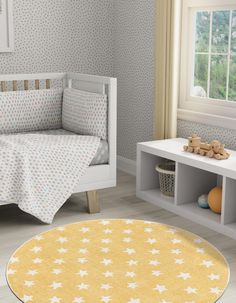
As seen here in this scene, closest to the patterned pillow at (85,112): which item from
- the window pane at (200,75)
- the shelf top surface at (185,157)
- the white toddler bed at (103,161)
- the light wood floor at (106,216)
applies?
the white toddler bed at (103,161)

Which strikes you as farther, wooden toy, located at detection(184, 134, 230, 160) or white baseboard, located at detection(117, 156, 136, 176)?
white baseboard, located at detection(117, 156, 136, 176)

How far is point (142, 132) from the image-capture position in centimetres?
400

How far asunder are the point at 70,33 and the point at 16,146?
1469mm

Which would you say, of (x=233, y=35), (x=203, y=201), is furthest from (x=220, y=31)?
(x=203, y=201)

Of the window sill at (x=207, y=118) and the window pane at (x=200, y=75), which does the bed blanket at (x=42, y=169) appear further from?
the window pane at (x=200, y=75)

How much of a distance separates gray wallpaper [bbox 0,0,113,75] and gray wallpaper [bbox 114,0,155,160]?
10cm

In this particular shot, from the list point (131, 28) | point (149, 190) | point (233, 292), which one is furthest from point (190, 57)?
point (233, 292)

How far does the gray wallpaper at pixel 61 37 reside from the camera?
3.89m

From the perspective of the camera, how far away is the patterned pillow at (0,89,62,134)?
11.1 ft

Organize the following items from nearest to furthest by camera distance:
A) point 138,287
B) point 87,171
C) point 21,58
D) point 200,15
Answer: point 138,287
point 87,171
point 200,15
point 21,58

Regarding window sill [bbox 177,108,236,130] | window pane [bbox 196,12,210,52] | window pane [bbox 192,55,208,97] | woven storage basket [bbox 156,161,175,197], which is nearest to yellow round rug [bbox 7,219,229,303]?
woven storage basket [bbox 156,161,175,197]

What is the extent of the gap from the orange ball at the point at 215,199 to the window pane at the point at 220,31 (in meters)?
0.91

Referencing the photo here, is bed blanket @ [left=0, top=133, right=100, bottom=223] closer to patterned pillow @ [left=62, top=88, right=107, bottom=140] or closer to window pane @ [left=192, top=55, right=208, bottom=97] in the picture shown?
patterned pillow @ [left=62, top=88, right=107, bottom=140]

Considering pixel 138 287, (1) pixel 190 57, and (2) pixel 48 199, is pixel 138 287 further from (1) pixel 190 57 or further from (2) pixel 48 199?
(1) pixel 190 57
